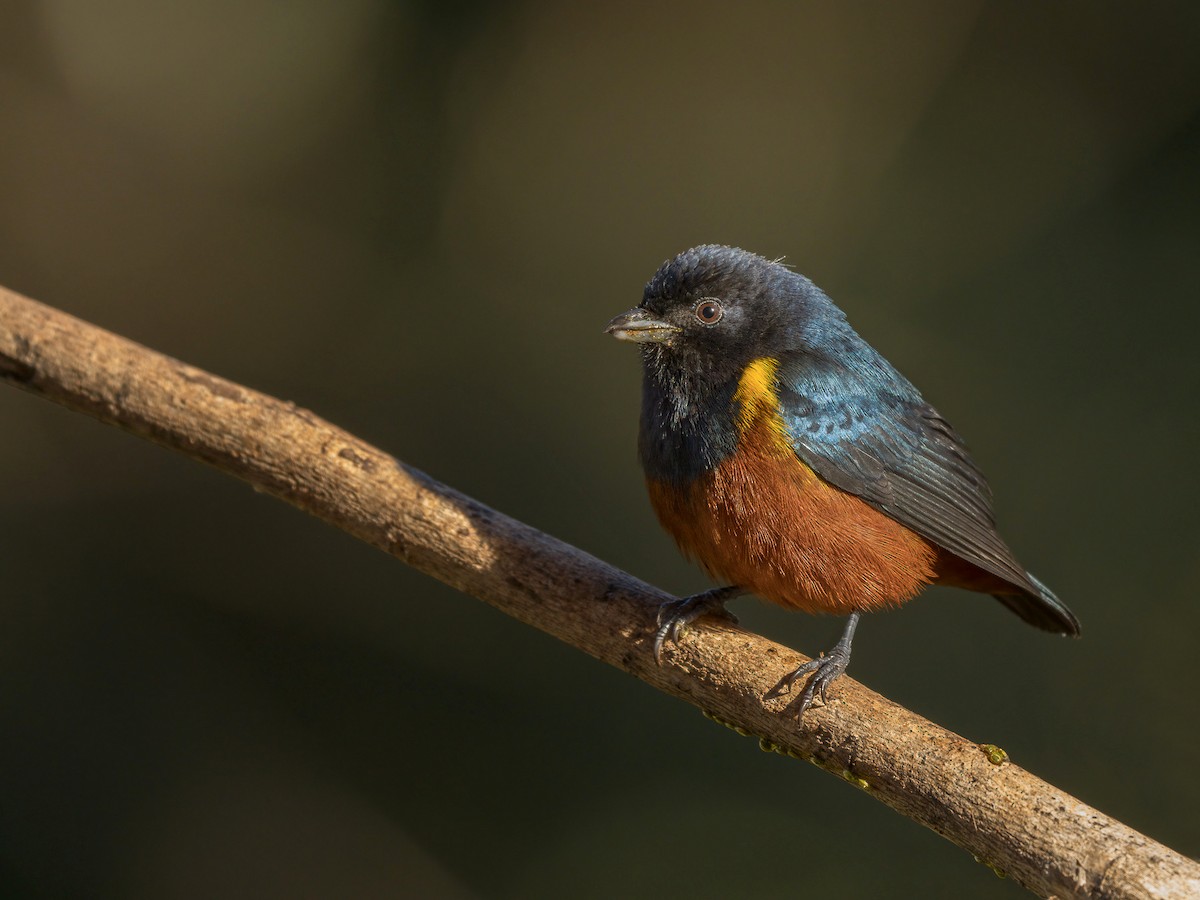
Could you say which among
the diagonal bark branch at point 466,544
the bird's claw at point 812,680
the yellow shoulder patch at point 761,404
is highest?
the yellow shoulder patch at point 761,404

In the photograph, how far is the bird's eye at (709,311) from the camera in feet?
15.5

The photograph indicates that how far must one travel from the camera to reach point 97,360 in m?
4.37

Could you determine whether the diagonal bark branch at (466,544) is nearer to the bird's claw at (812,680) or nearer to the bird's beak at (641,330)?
the bird's claw at (812,680)

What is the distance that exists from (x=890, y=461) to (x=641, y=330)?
112cm

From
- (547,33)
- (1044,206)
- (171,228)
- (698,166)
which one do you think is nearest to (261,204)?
(171,228)

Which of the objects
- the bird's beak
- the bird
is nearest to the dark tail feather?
the bird

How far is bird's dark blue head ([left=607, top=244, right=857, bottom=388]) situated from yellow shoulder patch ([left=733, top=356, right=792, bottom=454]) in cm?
9

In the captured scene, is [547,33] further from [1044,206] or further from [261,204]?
[1044,206]

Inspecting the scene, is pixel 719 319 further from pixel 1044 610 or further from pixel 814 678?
pixel 1044 610

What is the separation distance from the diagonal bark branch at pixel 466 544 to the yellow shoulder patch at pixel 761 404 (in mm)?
711

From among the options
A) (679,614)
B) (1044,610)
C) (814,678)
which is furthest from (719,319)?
(1044,610)

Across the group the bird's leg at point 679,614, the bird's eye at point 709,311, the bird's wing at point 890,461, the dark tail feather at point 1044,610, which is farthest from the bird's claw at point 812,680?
the bird's eye at point 709,311

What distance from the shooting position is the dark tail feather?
15.9 feet

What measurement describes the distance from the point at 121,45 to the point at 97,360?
5.21 m
